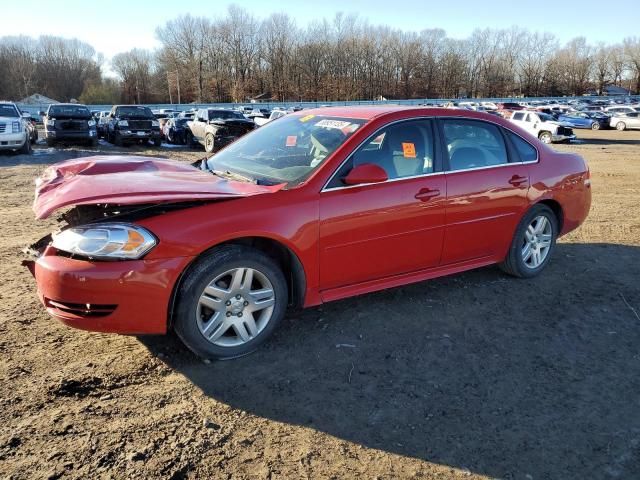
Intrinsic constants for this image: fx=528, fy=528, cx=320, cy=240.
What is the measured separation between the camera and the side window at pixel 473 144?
4.49 meters

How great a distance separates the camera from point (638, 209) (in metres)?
8.87

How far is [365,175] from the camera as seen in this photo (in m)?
3.71

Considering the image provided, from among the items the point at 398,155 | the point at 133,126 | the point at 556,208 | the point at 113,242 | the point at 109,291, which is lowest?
the point at 109,291

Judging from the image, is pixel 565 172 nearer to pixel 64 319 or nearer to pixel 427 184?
pixel 427 184

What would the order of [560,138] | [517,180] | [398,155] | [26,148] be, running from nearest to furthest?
[398,155] → [517,180] → [26,148] → [560,138]

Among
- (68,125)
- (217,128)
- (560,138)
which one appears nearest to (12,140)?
→ (68,125)

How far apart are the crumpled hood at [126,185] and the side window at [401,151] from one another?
750 mm

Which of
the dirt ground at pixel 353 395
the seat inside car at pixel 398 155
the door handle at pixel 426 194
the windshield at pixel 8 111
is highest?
the windshield at pixel 8 111

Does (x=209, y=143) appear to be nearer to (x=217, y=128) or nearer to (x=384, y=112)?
(x=217, y=128)

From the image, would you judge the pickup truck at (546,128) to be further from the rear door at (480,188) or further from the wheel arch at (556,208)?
the rear door at (480,188)

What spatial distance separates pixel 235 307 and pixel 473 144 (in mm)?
2608

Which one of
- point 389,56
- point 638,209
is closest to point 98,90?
point 389,56

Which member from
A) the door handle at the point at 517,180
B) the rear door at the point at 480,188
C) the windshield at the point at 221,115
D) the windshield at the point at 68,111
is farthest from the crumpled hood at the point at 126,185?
the windshield at the point at 68,111

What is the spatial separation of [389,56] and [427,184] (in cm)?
10122
